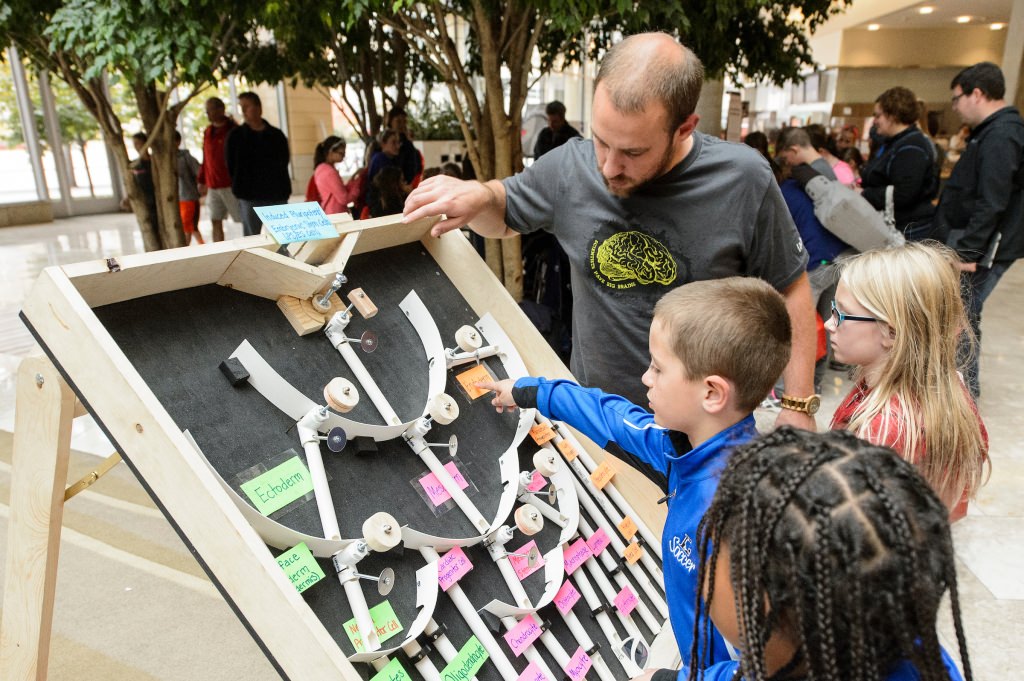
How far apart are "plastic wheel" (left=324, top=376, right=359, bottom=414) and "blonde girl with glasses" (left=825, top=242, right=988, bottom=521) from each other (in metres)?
0.95

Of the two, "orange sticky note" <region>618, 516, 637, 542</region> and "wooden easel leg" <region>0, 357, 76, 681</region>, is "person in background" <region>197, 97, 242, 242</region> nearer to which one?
"wooden easel leg" <region>0, 357, 76, 681</region>

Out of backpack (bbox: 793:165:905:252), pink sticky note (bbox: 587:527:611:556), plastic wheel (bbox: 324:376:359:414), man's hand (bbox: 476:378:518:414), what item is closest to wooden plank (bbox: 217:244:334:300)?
plastic wheel (bbox: 324:376:359:414)

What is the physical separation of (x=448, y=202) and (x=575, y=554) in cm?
81

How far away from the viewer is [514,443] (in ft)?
5.11

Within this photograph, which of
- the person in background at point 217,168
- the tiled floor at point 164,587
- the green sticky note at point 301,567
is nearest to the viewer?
the green sticky note at point 301,567

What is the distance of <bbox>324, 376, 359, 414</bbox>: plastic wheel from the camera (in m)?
1.30

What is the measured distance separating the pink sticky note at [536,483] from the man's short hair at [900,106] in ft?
11.3

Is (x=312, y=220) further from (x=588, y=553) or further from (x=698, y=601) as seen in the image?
(x=698, y=601)

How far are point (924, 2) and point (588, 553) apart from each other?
11143mm

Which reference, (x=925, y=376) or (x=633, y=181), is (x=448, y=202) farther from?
(x=925, y=376)

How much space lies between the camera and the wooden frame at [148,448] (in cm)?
97

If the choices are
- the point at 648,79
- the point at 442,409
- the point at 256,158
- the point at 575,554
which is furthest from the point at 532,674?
the point at 256,158

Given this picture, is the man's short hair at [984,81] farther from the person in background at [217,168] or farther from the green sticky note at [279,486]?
the person in background at [217,168]

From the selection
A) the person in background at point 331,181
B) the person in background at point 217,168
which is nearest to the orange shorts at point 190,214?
the person in background at point 217,168
